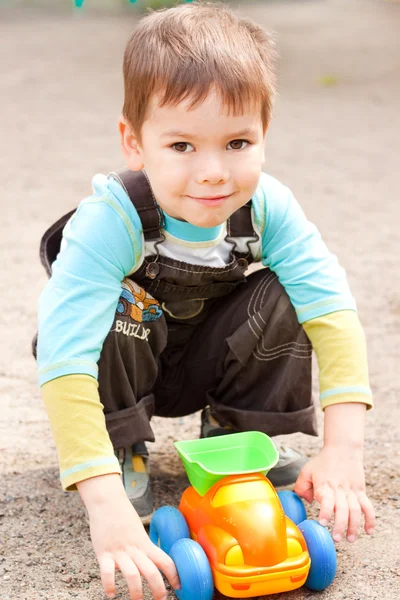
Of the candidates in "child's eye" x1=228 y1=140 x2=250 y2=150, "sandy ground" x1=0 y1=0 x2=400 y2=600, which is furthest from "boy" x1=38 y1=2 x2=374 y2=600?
"sandy ground" x1=0 y1=0 x2=400 y2=600

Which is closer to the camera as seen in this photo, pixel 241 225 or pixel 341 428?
pixel 341 428

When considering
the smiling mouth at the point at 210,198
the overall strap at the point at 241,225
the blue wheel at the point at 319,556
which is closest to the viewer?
the blue wheel at the point at 319,556

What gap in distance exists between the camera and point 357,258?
346cm

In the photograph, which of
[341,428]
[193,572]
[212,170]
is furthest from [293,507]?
[212,170]

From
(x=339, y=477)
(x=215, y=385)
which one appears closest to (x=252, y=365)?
(x=215, y=385)

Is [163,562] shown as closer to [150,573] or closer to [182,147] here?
[150,573]

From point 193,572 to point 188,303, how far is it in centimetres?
65

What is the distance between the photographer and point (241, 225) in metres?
1.91

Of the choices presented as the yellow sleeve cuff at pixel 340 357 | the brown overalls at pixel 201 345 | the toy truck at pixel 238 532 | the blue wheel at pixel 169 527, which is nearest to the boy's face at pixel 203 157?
the brown overalls at pixel 201 345

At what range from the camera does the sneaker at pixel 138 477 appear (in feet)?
6.15

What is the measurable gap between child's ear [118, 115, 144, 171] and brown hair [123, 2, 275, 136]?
0.08 ft

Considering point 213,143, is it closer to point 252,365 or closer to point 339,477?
point 252,365

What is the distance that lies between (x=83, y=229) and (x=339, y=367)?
554 mm

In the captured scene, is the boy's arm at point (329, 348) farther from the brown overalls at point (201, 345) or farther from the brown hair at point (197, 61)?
the brown hair at point (197, 61)
